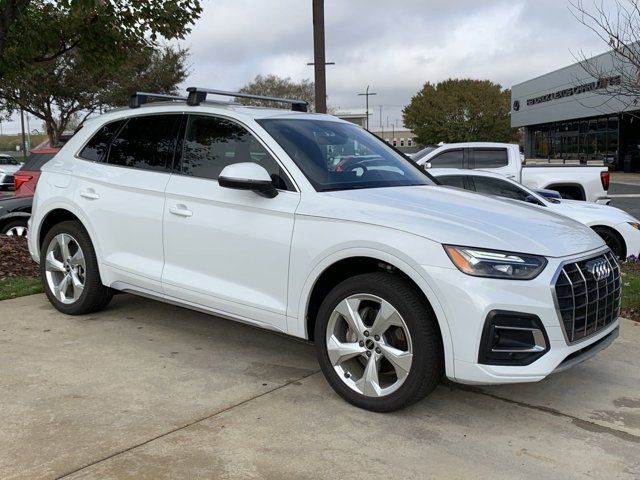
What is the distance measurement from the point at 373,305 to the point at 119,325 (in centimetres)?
256

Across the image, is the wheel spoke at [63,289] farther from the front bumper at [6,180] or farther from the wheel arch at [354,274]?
the front bumper at [6,180]

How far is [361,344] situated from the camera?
3.58m

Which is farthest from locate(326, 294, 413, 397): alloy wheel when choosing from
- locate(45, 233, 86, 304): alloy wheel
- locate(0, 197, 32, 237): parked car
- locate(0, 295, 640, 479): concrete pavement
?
locate(0, 197, 32, 237): parked car

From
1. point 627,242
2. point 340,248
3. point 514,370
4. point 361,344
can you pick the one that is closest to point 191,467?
point 361,344

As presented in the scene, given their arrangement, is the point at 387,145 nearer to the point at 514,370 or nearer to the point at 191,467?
the point at 514,370

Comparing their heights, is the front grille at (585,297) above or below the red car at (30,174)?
below

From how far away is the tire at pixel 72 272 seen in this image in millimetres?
5074

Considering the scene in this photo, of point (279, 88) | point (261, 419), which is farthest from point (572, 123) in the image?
point (261, 419)

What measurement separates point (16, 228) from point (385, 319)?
7458mm

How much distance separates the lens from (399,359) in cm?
339

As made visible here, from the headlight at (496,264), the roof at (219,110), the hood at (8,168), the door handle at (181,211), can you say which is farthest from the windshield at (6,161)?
the headlight at (496,264)

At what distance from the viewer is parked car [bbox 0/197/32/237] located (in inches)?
353

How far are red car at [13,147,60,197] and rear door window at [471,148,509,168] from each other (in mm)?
7754

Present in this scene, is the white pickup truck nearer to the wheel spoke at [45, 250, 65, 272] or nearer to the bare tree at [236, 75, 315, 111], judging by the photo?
the wheel spoke at [45, 250, 65, 272]
